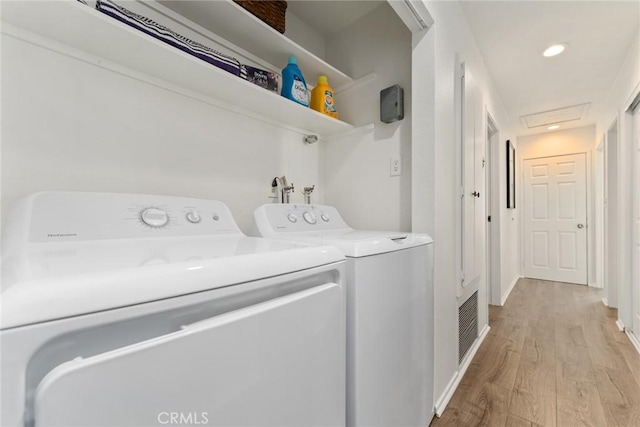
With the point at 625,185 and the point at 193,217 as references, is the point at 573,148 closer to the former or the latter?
the point at 625,185

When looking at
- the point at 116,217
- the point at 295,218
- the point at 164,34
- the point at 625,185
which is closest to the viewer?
the point at 116,217

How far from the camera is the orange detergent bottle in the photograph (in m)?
1.68

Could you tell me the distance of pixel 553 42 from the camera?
6.94ft

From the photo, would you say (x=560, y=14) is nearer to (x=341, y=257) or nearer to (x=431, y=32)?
(x=431, y=32)

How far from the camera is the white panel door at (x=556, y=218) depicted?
408 centimetres

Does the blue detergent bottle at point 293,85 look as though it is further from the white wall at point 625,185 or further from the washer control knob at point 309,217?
the white wall at point 625,185

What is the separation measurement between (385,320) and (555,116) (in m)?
4.32

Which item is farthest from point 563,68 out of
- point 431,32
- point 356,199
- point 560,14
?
point 356,199

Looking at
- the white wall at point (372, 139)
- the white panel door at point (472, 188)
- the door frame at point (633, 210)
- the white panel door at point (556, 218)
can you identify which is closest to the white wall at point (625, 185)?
the door frame at point (633, 210)

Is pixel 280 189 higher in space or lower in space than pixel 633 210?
higher

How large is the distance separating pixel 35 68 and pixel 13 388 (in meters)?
1.08

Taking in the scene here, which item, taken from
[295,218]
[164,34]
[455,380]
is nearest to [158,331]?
[295,218]

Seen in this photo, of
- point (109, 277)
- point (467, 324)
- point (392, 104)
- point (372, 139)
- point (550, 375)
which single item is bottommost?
point (550, 375)

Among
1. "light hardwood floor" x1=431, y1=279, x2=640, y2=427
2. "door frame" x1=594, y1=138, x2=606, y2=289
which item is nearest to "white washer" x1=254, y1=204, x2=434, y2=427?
"light hardwood floor" x1=431, y1=279, x2=640, y2=427
